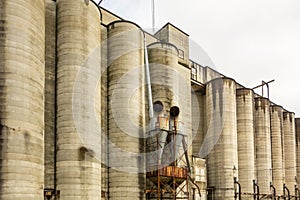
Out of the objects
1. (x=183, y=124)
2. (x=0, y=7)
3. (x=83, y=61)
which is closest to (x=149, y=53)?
(x=183, y=124)

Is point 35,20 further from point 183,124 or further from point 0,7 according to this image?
point 183,124

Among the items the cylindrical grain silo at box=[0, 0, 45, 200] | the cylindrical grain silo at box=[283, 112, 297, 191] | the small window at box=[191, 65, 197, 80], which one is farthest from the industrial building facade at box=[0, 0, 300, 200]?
the cylindrical grain silo at box=[283, 112, 297, 191]

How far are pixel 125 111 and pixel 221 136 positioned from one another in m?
13.9

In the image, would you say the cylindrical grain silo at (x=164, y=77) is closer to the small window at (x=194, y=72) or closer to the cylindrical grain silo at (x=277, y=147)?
the small window at (x=194, y=72)

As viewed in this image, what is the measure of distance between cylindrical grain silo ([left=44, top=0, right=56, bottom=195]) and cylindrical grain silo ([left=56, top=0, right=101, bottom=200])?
15.1 inches

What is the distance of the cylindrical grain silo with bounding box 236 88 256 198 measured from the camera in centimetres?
3981

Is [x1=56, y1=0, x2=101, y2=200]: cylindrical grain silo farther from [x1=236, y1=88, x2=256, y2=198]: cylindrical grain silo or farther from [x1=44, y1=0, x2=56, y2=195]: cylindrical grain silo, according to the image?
[x1=236, y1=88, x2=256, y2=198]: cylindrical grain silo

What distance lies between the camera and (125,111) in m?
28.0

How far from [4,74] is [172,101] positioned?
50.1 feet

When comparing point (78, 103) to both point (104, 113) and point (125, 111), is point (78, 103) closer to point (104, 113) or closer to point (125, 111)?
point (104, 113)

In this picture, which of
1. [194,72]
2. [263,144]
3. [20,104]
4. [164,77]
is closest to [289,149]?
[263,144]

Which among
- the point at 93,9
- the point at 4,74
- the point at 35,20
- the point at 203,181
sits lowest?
the point at 203,181

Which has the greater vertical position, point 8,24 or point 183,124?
point 8,24

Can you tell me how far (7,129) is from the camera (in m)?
20.1
